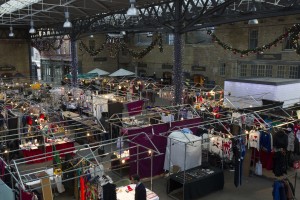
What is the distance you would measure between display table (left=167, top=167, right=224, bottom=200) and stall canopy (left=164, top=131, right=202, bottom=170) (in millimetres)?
406

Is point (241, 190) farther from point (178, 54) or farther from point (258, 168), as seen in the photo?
point (178, 54)

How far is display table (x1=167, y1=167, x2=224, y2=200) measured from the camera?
9.75 meters

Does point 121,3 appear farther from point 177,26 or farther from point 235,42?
point 235,42

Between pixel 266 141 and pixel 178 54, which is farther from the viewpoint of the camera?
pixel 178 54

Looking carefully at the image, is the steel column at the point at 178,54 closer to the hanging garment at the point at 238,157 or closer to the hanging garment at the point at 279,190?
the hanging garment at the point at 238,157

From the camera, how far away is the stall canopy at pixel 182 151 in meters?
10.8

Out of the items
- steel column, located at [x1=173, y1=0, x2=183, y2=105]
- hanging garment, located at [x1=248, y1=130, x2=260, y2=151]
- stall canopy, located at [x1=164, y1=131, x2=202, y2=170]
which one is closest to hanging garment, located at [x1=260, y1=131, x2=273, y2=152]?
hanging garment, located at [x1=248, y1=130, x2=260, y2=151]

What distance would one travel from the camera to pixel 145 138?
10961 millimetres

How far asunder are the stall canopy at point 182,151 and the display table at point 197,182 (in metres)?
0.41

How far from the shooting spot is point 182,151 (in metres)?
10.9

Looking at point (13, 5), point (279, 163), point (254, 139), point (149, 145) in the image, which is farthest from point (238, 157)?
point (13, 5)

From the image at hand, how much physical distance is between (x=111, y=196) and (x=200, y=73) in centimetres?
2460

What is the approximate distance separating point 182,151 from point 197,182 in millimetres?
1318

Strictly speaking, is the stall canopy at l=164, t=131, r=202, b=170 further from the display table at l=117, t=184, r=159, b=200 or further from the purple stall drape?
the display table at l=117, t=184, r=159, b=200
